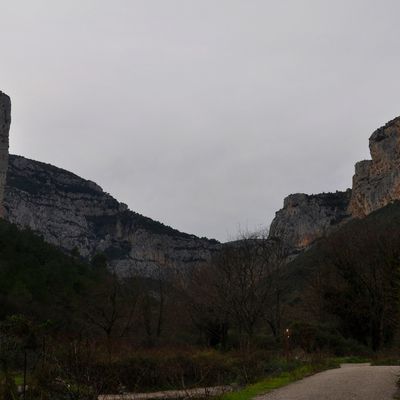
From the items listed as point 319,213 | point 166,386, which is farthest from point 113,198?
point 166,386

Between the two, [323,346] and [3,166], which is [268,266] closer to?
[323,346]

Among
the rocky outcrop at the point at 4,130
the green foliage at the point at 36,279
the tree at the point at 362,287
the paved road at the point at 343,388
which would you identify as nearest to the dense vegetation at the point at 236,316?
Result: the tree at the point at 362,287

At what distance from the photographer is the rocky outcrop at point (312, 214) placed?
409 ft

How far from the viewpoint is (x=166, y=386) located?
16344 mm

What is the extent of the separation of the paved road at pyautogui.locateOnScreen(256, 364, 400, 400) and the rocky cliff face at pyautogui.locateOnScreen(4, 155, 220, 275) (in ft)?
372

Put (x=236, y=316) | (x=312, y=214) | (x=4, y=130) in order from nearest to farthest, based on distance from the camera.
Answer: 1. (x=236, y=316)
2. (x=4, y=130)
3. (x=312, y=214)

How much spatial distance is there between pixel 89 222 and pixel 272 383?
13191 cm

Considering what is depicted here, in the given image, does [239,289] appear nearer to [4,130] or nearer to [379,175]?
[4,130]

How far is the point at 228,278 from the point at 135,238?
11164cm

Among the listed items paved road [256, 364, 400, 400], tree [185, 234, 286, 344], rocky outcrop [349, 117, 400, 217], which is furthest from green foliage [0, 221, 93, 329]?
rocky outcrop [349, 117, 400, 217]

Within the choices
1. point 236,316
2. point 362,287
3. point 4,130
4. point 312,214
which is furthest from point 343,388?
point 312,214

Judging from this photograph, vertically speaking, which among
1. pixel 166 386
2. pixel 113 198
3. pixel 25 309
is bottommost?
pixel 166 386

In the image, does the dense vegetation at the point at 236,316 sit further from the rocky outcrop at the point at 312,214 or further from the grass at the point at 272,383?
the rocky outcrop at the point at 312,214

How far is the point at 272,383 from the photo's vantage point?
12.7 m
